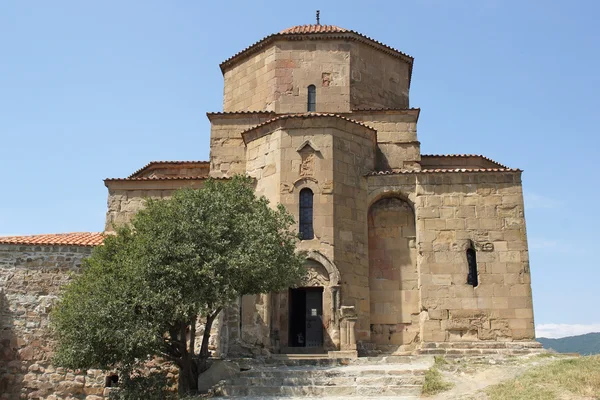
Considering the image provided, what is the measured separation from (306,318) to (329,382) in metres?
3.52

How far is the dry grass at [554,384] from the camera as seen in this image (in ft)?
31.0

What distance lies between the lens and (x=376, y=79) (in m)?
18.7

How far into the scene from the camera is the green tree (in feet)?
36.1

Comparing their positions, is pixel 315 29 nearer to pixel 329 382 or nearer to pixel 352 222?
pixel 352 222

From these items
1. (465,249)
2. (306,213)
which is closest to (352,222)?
(306,213)

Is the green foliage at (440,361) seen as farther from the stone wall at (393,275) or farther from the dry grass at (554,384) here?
the stone wall at (393,275)

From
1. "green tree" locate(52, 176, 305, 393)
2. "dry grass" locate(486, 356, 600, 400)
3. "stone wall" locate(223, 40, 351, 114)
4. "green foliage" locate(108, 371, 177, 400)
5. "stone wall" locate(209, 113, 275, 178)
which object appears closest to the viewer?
"dry grass" locate(486, 356, 600, 400)

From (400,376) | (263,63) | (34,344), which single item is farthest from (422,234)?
(34,344)

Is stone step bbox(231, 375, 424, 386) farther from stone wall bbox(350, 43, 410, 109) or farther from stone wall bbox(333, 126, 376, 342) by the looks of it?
stone wall bbox(350, 43, 410, 109)

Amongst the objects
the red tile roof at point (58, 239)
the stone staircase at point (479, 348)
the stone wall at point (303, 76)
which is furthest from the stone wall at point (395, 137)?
the red tile roof at point (58, 239)

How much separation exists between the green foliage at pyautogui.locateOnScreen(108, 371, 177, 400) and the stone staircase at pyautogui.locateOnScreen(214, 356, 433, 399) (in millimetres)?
1033

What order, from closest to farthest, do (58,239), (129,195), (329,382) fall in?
(329,382), (58,239), (129,195)

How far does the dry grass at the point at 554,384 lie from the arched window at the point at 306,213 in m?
6.08

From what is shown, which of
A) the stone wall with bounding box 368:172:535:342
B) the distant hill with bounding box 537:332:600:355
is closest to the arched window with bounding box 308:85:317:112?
the stone wall with bounding box 368:172:535:342
